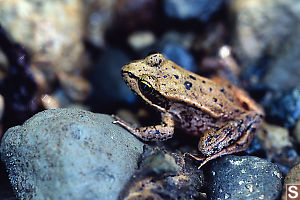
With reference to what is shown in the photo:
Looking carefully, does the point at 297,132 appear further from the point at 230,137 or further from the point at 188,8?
the point at 188,8

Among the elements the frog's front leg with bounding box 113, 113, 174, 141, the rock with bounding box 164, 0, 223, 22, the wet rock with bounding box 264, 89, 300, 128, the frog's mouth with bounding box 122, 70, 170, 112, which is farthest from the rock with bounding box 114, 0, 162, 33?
the wet rock with bounding box 264, 89, 300, 128

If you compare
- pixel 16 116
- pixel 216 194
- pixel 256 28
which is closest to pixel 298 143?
pixel 216 194

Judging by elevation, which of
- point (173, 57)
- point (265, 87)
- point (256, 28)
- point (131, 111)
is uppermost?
point (256, 28)

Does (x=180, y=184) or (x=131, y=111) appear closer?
(x=180, y=184)

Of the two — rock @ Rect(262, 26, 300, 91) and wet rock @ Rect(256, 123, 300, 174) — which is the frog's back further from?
rock @ Rect(262, 26, 300, 91)

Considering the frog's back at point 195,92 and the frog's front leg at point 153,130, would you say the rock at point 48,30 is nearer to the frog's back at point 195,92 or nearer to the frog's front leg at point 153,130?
the frog's front leg at point 153,130

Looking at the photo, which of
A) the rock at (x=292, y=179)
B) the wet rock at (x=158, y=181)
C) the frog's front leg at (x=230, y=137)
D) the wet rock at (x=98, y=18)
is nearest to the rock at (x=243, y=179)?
the rock at (x=292, y=179)

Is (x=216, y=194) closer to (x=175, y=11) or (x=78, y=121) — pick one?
(x=78, y=121)
